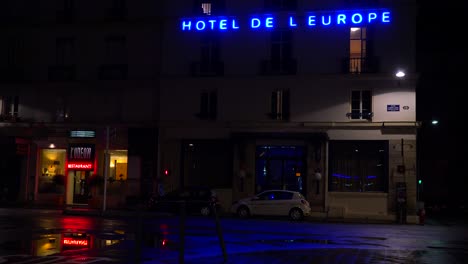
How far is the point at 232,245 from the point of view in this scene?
53.7ft

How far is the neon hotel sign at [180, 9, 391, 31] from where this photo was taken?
3306 centimetres

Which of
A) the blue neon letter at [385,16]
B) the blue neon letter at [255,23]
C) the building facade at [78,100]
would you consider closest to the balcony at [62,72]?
the building facade at [78,100]

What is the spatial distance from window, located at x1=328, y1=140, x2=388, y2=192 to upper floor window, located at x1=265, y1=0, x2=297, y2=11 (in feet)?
27.8

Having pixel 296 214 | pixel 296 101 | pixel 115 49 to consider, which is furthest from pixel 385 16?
pixel 115 49

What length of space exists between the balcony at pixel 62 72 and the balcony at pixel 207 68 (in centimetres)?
840

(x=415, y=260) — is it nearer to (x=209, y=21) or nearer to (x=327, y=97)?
(x=327, y=97)

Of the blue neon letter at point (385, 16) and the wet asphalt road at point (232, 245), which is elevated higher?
the blue neon letter at point (385, 16)

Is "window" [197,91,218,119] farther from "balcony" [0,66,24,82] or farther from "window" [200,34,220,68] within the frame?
"balcony" [0,66,24,82]

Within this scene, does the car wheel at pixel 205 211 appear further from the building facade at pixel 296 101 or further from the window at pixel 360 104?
the window at pixel 360 104

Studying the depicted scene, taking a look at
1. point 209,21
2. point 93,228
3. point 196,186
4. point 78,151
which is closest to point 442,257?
point 93,228

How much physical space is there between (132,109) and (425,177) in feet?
77.2

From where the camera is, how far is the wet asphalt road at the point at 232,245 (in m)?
13.3

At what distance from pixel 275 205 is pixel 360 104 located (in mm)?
8121

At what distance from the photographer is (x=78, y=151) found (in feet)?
123
